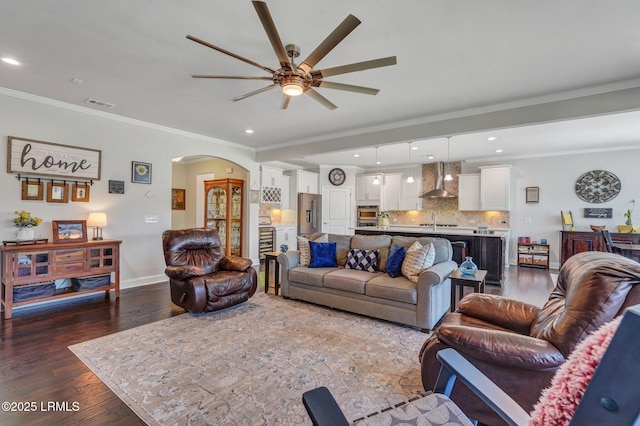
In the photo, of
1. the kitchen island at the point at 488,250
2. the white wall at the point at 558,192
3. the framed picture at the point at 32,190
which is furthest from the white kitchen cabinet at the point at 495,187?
the framed picture at the point at 32,190

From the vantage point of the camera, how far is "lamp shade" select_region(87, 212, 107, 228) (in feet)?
13.4

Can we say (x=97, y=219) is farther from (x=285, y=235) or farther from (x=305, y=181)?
(x=305, y=181)

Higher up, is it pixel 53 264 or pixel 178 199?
pixel 178 199

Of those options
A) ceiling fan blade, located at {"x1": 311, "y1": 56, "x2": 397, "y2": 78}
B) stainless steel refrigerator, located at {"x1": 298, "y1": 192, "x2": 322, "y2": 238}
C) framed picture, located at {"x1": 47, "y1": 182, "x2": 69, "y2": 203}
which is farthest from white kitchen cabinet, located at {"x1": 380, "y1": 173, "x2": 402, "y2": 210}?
framed picture, located at {"x1": 47, "y1": 182, "x2": 69, "y2": 203}

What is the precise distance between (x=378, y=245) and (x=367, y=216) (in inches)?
199

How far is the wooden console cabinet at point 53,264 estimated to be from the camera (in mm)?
3375

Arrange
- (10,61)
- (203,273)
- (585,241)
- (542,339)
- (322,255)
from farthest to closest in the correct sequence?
(585,241), (322,255), (203,273), (10,61), (542,339)

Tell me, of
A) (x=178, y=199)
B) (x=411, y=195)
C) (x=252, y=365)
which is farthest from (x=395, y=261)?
(x=178, y=199)

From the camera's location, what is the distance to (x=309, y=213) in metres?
8.52

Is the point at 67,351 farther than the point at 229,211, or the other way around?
the point at 229,211

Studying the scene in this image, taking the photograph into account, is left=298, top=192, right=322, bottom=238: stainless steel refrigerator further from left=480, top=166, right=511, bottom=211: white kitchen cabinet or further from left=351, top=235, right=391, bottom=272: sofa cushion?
left=480, top=166, right=511, bottom=211: white kitchen cabinet

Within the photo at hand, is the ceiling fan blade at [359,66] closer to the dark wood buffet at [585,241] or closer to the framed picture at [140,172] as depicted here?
the framed picture at [140,172]

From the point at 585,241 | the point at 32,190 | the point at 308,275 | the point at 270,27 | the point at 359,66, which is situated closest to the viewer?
the point at 270,27

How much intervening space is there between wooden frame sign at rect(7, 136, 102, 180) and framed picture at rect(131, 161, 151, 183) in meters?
0.47
